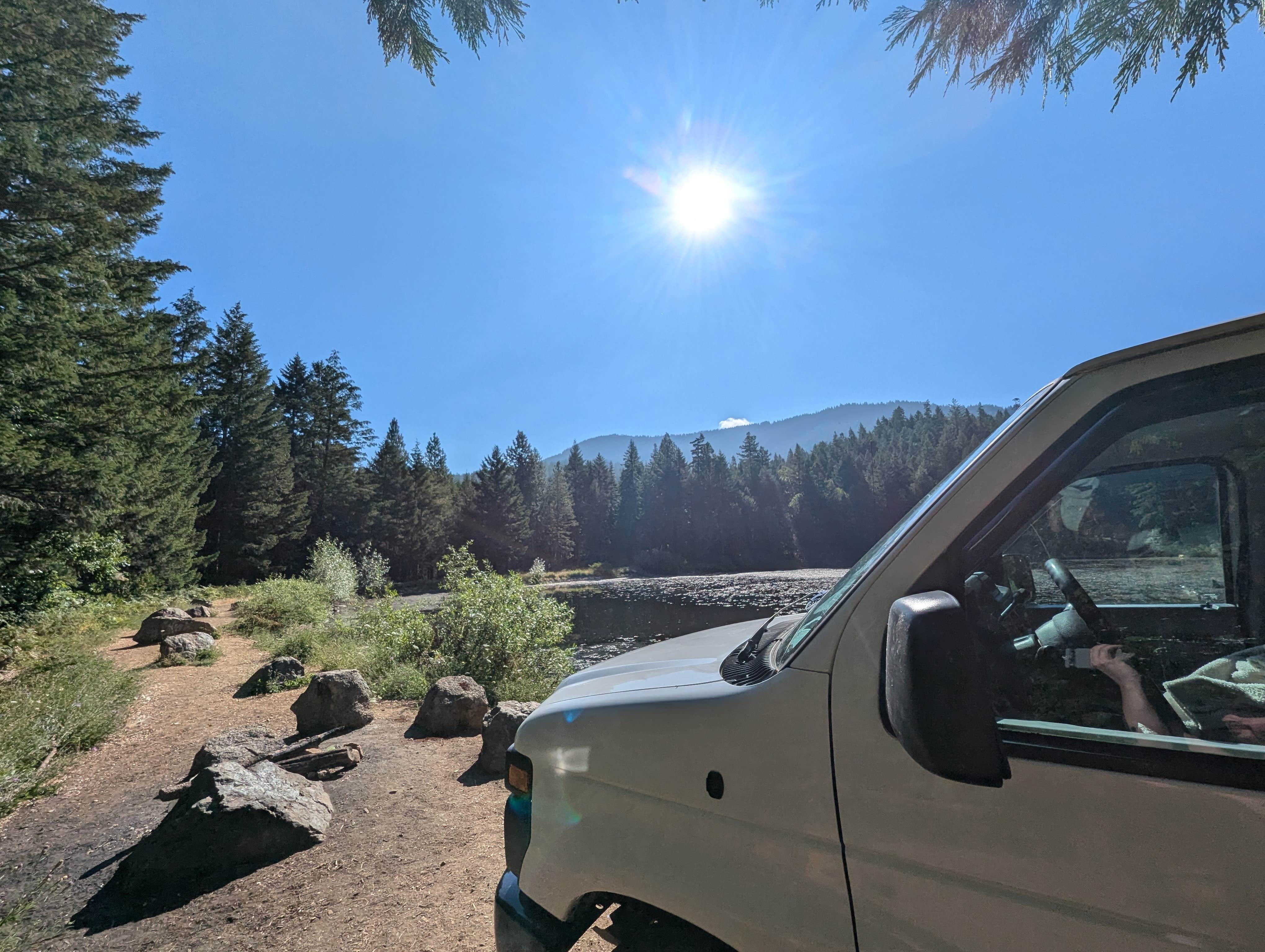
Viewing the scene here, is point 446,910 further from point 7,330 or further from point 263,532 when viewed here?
point 263,532

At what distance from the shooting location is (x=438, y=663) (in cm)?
914

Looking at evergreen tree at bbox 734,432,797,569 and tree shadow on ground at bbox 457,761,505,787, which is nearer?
tree shadow on ground at bbox 457,761,505,787

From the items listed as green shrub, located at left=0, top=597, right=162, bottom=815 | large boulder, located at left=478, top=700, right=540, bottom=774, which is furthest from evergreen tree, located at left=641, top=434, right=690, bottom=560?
large boulder, located at left=478, top=700, right=540, bottom=774

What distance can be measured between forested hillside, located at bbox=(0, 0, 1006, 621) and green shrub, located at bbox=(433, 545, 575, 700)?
22.4 feet

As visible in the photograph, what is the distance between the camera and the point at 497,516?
2341 inches

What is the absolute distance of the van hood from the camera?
1704mm

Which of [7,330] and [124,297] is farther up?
[124,297]

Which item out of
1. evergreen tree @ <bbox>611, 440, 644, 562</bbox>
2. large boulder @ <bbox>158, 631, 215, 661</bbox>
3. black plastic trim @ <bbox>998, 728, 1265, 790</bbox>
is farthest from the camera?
evergreen tree @ <bbox>611, 440, 644, 562</bbox>

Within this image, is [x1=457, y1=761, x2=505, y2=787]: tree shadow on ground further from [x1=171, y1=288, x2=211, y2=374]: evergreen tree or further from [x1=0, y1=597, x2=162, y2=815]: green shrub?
[x1=171, y1=288, x2=211, y2=374]: evergreen tree

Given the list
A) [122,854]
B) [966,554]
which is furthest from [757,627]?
[122,854]

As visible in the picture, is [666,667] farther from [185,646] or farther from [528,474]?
[528,474]

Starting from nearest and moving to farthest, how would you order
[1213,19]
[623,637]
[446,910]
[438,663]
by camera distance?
1. [446,910]
2. [1213,19]
3. [438,663]
4. [623,637]

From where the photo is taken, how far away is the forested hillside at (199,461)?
9.53 metres

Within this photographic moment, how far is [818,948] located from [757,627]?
1351 mm
